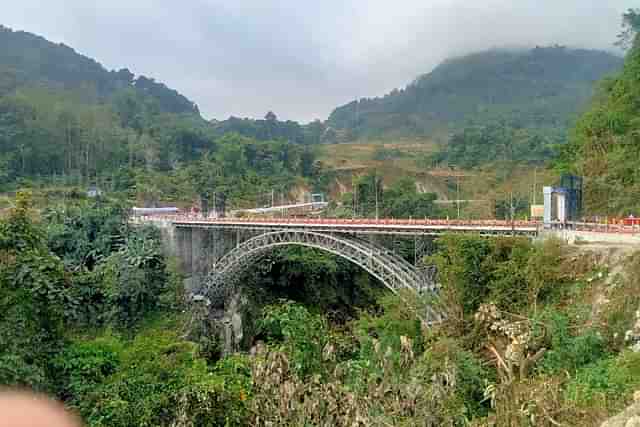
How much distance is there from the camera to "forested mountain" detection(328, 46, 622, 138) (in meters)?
111

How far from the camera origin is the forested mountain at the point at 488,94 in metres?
111

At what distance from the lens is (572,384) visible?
8.92m

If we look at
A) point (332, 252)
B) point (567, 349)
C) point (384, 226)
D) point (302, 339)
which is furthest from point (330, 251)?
point (302, 339)

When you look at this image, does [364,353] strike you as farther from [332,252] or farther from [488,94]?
[488,94]

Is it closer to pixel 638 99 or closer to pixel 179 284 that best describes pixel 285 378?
pixel 179 284

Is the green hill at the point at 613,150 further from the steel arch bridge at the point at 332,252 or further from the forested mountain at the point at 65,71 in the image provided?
the forested mountain at the point at 65,71

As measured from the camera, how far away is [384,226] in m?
19.3

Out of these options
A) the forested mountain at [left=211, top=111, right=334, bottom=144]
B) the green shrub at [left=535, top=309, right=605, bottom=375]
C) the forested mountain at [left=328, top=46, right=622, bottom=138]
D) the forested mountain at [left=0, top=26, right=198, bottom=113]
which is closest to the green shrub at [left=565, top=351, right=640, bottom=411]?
the green shrub at [left=535, top=309, right=605, bottom=375]

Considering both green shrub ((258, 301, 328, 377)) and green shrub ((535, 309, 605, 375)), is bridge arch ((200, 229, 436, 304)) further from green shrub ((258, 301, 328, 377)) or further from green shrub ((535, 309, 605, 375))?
green shrub ((258, 301, 328, 377))

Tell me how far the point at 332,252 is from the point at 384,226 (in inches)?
105

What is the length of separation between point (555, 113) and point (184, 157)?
81930 mm

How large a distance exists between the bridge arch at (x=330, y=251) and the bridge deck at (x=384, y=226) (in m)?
0.42

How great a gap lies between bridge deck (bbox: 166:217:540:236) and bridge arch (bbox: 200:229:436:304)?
1.37ft

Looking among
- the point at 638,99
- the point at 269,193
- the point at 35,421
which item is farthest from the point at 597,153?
the point at 269,193
